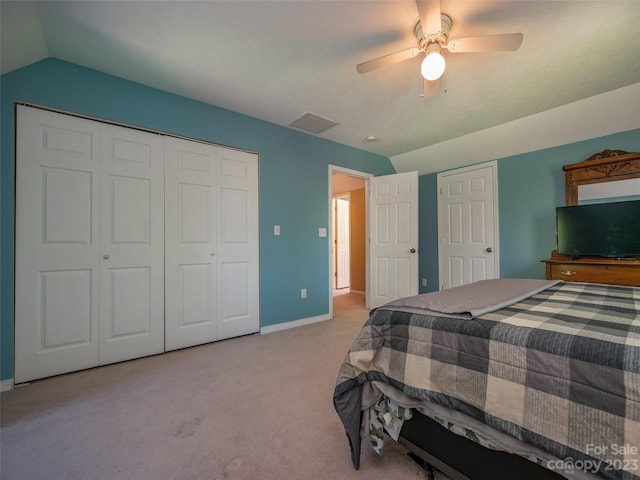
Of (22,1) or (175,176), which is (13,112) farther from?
(175,176)

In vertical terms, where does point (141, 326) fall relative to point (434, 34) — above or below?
below

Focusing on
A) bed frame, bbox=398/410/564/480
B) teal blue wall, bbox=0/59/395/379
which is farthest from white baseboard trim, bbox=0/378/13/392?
bed frame, bbox=398/410/564/480

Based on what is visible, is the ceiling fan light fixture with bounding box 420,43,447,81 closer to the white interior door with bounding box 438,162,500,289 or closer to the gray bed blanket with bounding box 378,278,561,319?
the gray bed blanket with bounding box 378,278,561,319

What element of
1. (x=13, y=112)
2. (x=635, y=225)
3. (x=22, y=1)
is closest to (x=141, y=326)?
(x=13, y=112)

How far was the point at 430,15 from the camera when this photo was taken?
148cm

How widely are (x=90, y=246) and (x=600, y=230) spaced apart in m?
4.65

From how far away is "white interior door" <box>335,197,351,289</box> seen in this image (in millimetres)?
6434

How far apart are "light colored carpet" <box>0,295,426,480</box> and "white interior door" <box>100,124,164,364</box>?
0.76 feet

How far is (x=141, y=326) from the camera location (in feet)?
7.95

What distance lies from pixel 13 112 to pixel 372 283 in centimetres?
406

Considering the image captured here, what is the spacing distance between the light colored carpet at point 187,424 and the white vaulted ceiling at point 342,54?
7.66 ft

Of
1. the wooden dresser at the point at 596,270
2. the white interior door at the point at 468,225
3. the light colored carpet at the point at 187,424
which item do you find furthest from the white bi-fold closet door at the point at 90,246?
the wooden dresser at the point at 596,270

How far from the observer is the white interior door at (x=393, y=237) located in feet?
12.5

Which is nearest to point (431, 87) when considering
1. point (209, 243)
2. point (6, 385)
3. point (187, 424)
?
point (209, 243)
